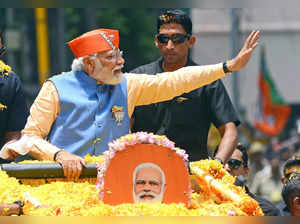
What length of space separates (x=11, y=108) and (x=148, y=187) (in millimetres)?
1708

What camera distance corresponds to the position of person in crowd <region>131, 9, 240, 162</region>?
6637 mm

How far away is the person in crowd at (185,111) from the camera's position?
6.64 metres

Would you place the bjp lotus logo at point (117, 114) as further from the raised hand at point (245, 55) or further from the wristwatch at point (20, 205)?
the wristwatch at point (20, 205)

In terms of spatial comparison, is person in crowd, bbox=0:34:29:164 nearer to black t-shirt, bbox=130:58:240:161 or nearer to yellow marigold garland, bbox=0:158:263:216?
yellow marigold garland, bbox=0:158:263:216

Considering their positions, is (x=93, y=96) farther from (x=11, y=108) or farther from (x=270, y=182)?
(x=270, y=182)

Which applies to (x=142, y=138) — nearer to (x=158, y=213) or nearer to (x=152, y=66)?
(x=158, y=213)

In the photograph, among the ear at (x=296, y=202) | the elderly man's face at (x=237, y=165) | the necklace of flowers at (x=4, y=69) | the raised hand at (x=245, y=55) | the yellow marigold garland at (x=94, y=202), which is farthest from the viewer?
the elderly man's face at (x=237, y=165)

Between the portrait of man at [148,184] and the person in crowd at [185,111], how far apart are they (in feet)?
5.89

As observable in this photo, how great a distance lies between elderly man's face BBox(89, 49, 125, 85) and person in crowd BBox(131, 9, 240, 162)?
91cm

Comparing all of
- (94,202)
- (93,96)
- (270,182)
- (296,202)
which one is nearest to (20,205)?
(94,202)

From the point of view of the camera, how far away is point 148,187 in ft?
15.9

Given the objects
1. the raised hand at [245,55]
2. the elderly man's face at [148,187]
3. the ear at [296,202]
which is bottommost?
the ear at [296,202]

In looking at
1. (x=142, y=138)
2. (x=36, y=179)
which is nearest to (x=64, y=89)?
(x=36, y=179)

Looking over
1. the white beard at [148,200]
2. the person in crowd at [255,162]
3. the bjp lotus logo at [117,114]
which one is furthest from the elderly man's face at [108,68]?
the person in crowd at [255,162]
